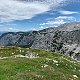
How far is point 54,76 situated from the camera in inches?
1380

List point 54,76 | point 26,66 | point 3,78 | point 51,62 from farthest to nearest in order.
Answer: point 51,62, point 26,66, point 54,76, point 3,78

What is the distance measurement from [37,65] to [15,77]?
10775mm

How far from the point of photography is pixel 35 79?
104 ft

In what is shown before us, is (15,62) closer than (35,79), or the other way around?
(35,79)

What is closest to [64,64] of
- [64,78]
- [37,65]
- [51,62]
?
[51,62]

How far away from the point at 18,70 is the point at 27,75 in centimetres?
442

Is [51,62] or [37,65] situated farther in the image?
[51,62]

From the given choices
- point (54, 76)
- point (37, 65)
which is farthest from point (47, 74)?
point (37, 65)

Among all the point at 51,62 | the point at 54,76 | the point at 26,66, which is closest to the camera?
the point at 54,76

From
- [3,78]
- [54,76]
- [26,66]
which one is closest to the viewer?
[3,78]

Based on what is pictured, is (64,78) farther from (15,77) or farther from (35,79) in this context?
(15,77)

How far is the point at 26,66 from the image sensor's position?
40094 millimetres

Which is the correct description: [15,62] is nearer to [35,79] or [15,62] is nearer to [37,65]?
[37,65]

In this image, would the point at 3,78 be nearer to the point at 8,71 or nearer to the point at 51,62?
the point at 8,71
